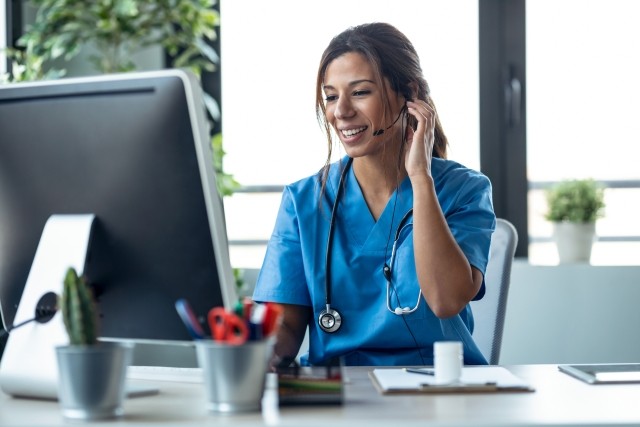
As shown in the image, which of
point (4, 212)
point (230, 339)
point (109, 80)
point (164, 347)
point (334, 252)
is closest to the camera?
point (230, 339)

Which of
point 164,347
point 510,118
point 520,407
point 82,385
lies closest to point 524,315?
point 510,118

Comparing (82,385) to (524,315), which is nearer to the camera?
(82,385)

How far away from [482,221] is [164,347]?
182cm

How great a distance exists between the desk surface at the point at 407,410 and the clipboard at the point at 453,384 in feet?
0.06

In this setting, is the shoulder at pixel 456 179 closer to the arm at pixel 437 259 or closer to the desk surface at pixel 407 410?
the arm at pixel 437 259

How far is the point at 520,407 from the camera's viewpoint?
999 millimetres

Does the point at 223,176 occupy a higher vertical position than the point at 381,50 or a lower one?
lower

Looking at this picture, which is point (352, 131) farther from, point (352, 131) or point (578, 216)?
point (578, 216)

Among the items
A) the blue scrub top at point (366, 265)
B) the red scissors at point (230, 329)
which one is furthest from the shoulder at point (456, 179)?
the red scissors at point (230, 329)

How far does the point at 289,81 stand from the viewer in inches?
130

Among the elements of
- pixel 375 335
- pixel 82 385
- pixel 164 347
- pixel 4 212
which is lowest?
pixel 164 347

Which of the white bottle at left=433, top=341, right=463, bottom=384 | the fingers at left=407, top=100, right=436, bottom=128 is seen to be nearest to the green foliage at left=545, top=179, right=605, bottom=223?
the fingers at left=407, top=100, right=436, bottom=128

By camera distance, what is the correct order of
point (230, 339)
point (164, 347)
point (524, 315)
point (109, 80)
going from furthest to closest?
point (164, 347), point (524, 315), point (109, 80), point (230, 339)

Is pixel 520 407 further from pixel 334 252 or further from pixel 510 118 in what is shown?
pixel 510 118
